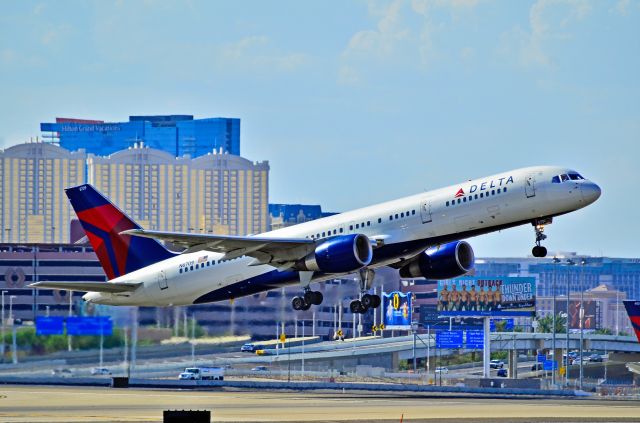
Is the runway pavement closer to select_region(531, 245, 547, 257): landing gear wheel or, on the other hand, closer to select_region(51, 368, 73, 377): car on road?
select_region(51, 368, 73, 377): car on road

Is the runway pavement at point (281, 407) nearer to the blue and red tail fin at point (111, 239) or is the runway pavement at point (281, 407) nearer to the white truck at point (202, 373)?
the blue and red tail fin at point (111, 239)

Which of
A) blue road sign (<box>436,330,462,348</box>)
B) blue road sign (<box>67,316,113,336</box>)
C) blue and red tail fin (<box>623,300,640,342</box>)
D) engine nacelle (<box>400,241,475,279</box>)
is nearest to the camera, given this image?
engine nacelle (<box>400,241,475,279</box>)

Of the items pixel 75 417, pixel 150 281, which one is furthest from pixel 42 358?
pixel 75 417

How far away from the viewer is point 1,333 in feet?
306

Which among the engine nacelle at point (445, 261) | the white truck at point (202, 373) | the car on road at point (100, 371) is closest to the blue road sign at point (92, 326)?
the car on road at point (100, 371)

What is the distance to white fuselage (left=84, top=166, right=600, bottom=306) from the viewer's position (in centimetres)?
7581

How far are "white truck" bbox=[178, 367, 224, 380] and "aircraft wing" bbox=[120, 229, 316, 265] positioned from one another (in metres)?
27.2

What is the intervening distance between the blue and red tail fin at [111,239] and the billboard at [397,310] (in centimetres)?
7691

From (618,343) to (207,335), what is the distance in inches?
3932

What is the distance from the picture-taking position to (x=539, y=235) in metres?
77.8

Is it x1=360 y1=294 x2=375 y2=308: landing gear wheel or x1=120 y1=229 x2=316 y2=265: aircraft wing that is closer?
x1=120 y1=229 x2=316 y2=265: aircraft wing

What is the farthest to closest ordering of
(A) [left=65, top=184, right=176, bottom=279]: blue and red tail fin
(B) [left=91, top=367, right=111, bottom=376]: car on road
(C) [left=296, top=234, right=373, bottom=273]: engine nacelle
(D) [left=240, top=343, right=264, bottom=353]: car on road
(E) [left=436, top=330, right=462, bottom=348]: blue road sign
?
(E) [left=436, top=330, right=462, bottom=348]: blue road sign → (D) [left=240, top=343, right=264, bottom=353]: car on road → (B) [left=91, top=367, right=111, bottom=376]: car on road → (A) [left=65, top=184, right=176, bottom=279]: blue and red tail fin → (C) [left=296, top=234, right=373, bottom=273]: engine nacelle

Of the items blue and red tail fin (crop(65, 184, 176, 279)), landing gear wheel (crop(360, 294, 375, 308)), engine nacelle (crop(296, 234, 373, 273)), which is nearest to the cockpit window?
engine nacelle (crop(296, 234, 373, 273))

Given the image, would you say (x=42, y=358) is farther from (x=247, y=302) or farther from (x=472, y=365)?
(x=472, y=365)
